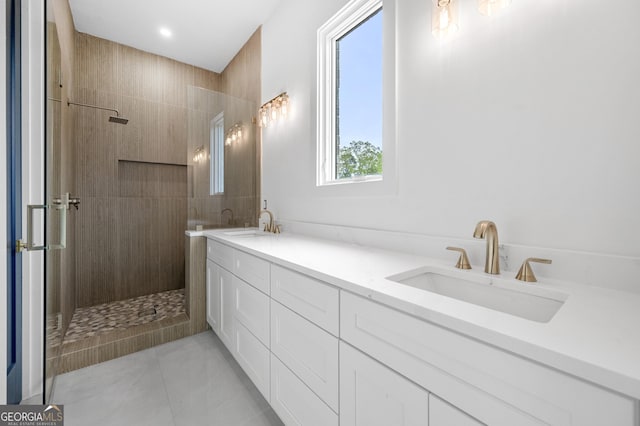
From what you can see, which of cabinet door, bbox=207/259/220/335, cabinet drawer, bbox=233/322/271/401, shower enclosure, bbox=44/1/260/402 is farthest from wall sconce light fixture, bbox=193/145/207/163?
cabinet drawer, bbox=233/322/271/401

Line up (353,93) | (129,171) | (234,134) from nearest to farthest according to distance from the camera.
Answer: (353,93), (234,134), (129,171)

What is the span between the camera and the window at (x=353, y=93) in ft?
5.33

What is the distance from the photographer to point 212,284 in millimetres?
2145

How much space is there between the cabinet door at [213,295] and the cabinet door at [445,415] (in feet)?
5.60

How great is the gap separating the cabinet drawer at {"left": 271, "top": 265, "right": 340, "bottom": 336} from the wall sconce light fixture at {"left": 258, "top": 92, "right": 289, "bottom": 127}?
4.98 ft

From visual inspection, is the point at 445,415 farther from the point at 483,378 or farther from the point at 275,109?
the point at 275,109

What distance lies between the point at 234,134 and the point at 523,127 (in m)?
2.31

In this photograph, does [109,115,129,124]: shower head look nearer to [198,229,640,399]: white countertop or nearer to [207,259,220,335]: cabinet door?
[207,259,220,335]: cabinet door

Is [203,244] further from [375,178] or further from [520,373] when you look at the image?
[520,373]

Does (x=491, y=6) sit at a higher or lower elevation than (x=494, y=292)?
higher

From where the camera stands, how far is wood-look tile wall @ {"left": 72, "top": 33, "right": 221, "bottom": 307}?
2785 millimetres

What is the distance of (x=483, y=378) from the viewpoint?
0.56m

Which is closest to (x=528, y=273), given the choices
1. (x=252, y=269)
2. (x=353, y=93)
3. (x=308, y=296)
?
(x=308, y=296)

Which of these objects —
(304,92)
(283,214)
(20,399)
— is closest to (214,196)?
(283,214)
